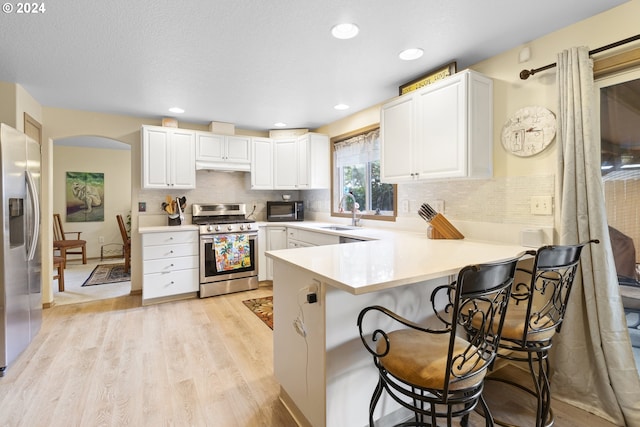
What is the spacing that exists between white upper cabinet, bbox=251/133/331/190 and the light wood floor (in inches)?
78.5

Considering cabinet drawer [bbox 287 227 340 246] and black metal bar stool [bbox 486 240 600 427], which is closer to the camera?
black metal bar stool [bbox 486 240 600 427]

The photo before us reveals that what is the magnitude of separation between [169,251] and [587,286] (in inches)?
152

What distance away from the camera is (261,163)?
14.6ft

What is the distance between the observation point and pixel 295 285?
163cm

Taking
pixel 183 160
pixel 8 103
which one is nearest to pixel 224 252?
pixel 183 160

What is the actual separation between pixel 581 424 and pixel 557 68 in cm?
205

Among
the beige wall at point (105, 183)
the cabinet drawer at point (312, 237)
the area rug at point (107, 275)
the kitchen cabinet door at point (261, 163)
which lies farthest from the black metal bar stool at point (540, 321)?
the beige wall at point (105, 183)

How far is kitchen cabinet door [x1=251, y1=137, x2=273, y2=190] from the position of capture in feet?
14.4

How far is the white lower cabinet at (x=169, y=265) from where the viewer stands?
3523 mm

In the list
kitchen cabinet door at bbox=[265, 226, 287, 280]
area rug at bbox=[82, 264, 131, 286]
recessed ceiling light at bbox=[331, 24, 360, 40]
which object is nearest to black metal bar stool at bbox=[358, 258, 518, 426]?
recessed ceiling light at bbox=[331, 24, 360, 40]

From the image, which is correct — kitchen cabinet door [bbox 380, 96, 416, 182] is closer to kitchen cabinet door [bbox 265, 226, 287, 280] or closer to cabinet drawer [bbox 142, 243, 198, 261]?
kitchen cabinet door [bbox 265, 226, 287, 280]

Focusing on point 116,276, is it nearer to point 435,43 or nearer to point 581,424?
point 435,43

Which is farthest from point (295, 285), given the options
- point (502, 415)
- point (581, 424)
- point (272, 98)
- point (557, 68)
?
point (272, 98)

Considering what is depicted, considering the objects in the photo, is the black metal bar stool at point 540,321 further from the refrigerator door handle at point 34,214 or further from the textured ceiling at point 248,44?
the refrigerator door handle at point 34,214
